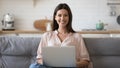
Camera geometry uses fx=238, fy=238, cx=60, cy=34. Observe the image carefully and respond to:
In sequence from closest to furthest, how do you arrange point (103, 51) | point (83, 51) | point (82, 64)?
point (82, 64) → point (83, 51) → point (103, 51)

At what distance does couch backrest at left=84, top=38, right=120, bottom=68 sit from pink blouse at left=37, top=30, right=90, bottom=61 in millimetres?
142

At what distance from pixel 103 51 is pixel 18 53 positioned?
2.72 ft

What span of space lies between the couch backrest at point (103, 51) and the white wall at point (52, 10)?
5.97ft

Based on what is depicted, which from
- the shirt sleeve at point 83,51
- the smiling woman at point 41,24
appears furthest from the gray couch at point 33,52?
the smiling woman at point 41,24

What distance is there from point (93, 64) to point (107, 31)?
155cm

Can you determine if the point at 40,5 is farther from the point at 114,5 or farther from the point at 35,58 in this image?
the point at 35,58

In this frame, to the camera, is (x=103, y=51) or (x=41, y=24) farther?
(x=41, y=24)

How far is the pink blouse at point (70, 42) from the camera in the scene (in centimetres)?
215

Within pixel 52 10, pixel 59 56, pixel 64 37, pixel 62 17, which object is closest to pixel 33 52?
pixel 64 37

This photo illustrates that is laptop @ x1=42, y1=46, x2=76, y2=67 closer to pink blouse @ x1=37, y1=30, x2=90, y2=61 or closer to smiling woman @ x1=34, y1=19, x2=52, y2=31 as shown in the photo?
pink blouse @ x1=37, y1=30, x2=90, y2=61

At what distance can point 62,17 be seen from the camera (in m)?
2.22

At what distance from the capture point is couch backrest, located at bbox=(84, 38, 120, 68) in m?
2.27

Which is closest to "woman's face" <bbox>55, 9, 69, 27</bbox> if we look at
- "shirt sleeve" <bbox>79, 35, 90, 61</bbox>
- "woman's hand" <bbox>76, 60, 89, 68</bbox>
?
"shirt sleeve" <bbox>79, 35, 90, 61</bbox>

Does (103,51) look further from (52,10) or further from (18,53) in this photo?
(52,10)
